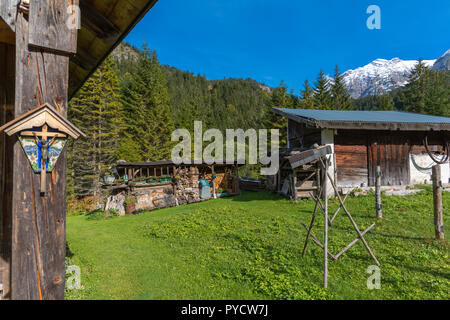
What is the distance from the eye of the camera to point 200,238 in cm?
789

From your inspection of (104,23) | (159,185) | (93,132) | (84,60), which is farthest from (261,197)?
(93,132)

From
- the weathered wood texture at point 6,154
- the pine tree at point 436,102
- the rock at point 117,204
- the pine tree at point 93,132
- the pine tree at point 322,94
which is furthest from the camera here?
the pine tree at point 322,94

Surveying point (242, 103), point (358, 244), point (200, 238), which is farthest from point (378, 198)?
point (242, 103)

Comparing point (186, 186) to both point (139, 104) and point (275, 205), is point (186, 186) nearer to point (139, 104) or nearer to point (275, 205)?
point (275, 205)

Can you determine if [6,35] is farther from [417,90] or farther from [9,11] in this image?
[417,90]

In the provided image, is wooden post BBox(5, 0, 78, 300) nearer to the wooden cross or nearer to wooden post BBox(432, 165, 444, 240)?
the wooden cross

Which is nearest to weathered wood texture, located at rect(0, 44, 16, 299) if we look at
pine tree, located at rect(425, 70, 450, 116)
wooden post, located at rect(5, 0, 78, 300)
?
wooden post, located at rect(5, 0, 78, 300)

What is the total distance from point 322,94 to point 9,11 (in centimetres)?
4144

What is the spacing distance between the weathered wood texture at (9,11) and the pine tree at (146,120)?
83.9 ft

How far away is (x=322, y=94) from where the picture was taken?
37.7 metres

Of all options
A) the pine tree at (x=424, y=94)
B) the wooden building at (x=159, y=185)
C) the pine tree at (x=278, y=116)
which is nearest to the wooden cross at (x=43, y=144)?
the wooden building at (x=159, y=185)

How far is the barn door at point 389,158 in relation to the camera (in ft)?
42.7

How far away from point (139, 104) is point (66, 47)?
30647 mm

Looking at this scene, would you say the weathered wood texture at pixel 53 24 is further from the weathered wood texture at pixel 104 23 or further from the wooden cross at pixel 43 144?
the wooden cross at pixel 43 144
